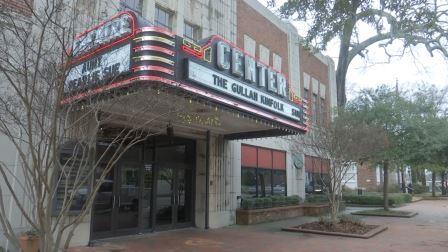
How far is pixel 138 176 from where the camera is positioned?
Answer: 14102mm

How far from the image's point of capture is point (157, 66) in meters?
8.94

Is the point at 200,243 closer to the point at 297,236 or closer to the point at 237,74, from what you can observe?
the point at 297,236

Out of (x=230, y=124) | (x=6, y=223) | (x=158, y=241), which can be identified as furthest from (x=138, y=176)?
(x=6, y=223)

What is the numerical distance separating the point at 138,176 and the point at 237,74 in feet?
16.4

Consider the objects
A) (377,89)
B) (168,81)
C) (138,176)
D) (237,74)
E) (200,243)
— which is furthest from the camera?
(377,89)

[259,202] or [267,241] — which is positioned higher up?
[259,202]

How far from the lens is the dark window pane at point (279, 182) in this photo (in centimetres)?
2111

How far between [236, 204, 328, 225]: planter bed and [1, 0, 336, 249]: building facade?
46 cm

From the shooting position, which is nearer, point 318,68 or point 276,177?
point 276,177

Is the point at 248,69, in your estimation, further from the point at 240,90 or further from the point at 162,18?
the point at 162,18

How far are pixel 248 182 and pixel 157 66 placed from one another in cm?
1101

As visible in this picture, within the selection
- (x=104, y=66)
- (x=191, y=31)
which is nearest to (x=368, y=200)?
(x=191, y=31)

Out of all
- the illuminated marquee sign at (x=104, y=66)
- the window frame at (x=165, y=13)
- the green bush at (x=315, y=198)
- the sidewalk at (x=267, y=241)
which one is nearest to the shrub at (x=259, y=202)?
the sidewalk at (x=267, y=241)

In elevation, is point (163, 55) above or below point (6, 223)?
above
